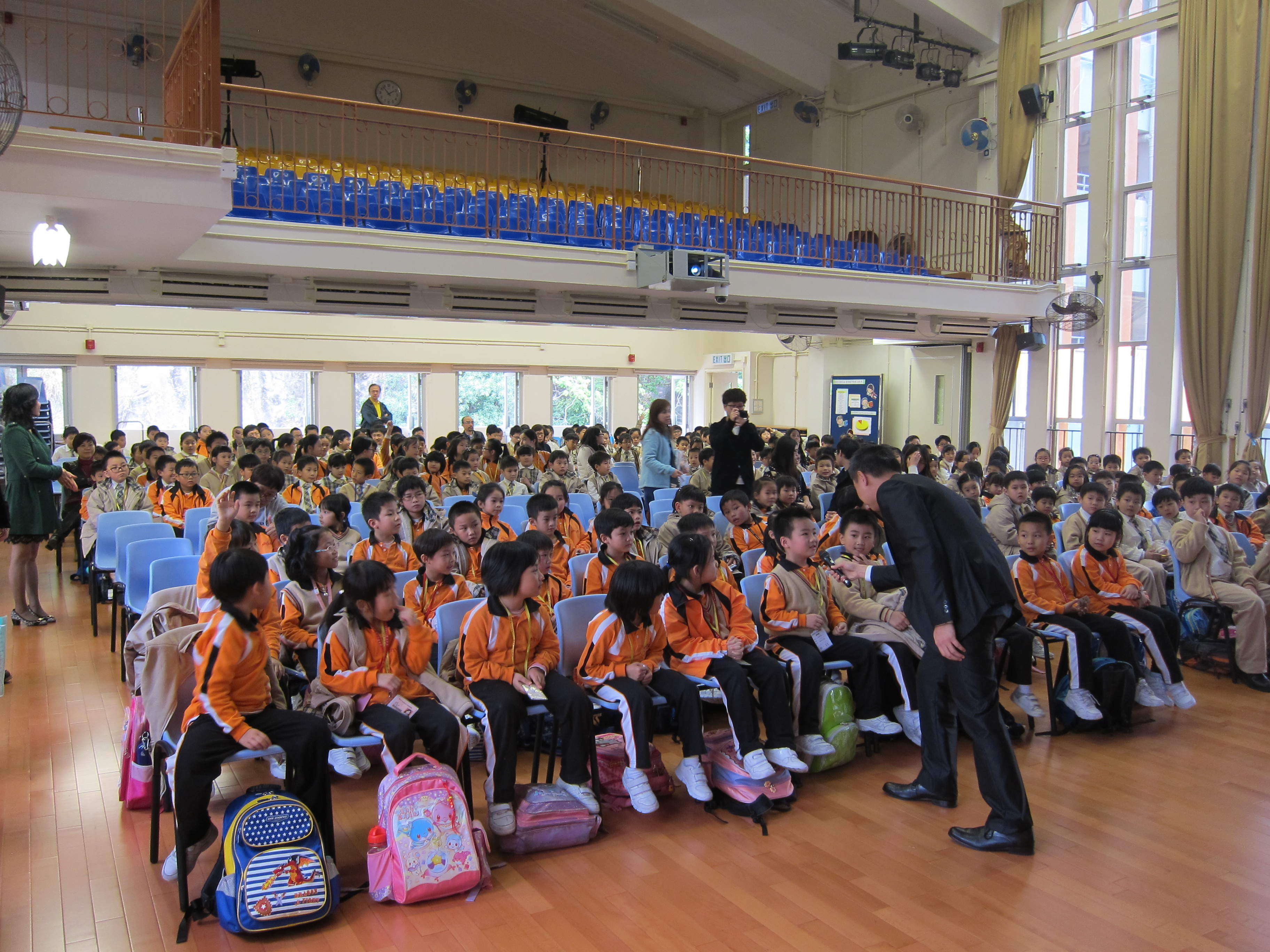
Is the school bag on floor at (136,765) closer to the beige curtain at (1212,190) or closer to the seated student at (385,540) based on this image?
the seated student at (385,540)

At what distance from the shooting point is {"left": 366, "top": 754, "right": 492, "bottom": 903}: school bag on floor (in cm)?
277

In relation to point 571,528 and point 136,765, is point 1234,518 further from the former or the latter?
point 136,765

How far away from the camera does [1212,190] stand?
1043cm

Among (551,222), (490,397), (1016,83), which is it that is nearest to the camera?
(551,222)

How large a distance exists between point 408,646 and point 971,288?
982 centimetres

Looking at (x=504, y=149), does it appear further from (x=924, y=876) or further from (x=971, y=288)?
(x=924, y=876)

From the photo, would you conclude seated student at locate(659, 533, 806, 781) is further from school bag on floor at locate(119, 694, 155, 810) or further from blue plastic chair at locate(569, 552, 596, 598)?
school bag on floor at locate(119, 694, 155, 810)

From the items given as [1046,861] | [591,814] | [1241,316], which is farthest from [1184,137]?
[591,814]

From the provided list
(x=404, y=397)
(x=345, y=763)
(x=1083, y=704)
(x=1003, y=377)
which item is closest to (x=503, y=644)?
(x=345, y=763)

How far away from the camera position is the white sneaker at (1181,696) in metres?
4.50

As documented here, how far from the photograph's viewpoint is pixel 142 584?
4.66 metres

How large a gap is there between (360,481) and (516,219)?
394cm

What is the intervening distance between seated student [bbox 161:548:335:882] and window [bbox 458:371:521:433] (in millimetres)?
13052

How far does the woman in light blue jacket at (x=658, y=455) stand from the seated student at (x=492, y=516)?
193cm
